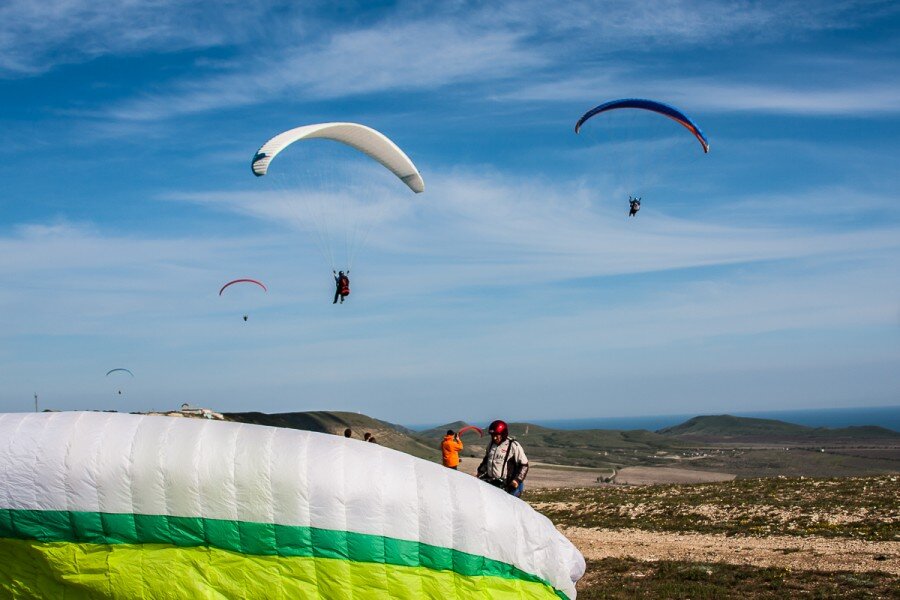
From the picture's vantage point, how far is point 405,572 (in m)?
7.86

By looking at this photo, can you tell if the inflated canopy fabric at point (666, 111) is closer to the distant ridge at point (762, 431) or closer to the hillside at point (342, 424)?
the hillside at point (342, 424)

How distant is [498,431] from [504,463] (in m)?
0.52

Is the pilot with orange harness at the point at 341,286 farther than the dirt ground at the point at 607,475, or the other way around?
the dirt ground at the point at 607,475

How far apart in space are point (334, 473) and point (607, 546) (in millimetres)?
10692

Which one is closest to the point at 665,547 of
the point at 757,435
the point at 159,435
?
the point at 159,435

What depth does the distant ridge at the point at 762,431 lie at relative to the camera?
11388 centimetres

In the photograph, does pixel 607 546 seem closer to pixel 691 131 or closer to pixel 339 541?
pixel 339 541

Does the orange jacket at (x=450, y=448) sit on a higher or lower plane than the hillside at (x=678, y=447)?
higher

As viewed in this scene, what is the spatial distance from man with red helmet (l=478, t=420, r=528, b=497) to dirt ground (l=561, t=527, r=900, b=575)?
528 cm

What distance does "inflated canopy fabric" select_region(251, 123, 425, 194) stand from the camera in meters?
19.3

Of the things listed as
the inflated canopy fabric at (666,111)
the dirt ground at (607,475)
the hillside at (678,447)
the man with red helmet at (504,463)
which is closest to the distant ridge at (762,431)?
the hillside at (678,447)

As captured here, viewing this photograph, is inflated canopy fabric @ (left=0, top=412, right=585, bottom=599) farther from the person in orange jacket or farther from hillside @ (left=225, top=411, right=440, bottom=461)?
hillside @ (left=225, top=411, right=440, bottom=461)

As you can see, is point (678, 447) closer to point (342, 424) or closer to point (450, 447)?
point (342, 424)

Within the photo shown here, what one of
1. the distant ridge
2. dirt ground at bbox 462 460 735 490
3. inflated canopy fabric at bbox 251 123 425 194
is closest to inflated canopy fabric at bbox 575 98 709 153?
inflated canopy fabric at bbox 251 123 425 194
